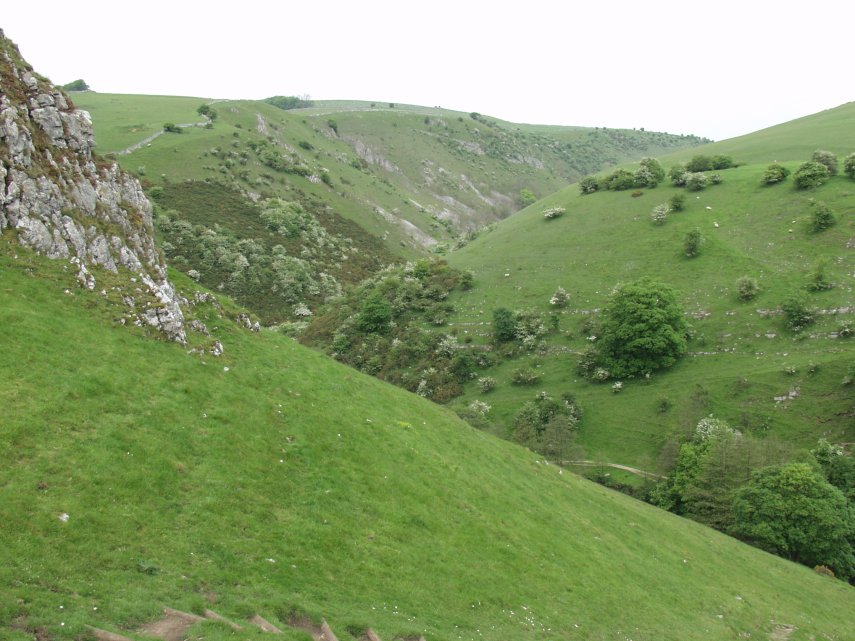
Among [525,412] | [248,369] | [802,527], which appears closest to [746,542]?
[802,527]

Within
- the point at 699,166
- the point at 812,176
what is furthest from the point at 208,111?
the point at 812,176

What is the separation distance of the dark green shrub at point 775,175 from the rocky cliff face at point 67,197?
4438 inches

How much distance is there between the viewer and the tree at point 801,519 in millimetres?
42812

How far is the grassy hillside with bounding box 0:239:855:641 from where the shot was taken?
14820mm

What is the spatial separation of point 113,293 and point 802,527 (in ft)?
174

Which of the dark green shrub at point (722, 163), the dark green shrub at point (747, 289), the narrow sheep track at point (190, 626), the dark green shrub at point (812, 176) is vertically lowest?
the narrow sheep track at point (190, 626)

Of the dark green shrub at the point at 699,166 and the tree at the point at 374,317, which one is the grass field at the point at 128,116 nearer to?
the tree at the point at 374,317

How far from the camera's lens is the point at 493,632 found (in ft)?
64.0

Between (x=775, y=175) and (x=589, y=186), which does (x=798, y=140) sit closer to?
(x=775, y=175)

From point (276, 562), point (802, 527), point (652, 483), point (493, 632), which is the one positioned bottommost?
point (652, 483)

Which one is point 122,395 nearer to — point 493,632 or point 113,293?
point 113,293

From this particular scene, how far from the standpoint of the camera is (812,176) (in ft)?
315

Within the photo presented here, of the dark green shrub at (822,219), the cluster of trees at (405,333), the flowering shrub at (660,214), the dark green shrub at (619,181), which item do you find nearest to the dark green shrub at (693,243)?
the flowering shrub at (660,214)

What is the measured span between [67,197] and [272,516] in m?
18.8
